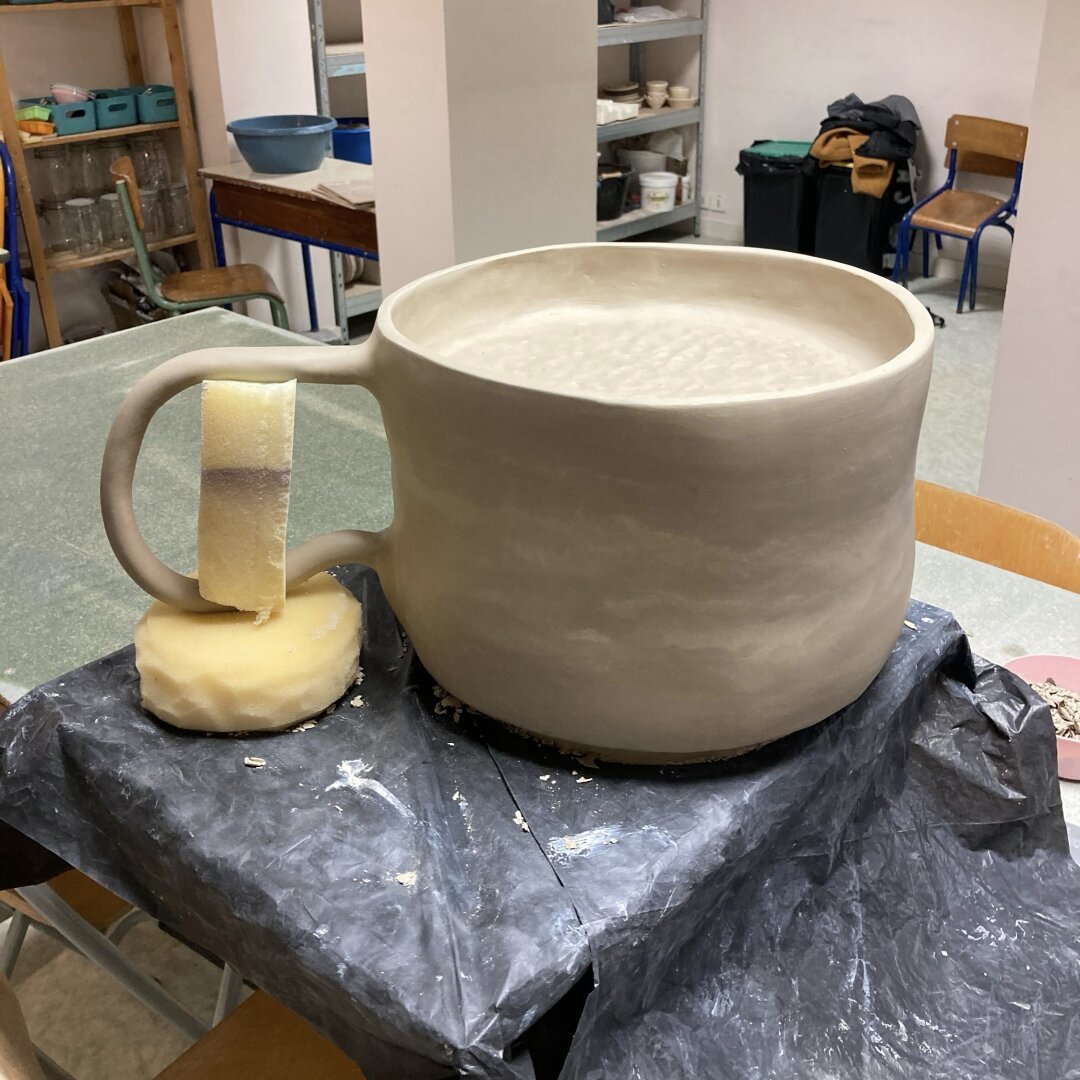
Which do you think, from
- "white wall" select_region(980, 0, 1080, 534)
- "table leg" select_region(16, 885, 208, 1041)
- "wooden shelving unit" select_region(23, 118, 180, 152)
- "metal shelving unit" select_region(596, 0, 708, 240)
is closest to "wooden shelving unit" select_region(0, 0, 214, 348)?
"wooden shelving unit" select_region(23, 118, 180, 152)

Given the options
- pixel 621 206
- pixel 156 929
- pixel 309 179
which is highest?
pixel 309 179

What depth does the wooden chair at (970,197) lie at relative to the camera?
4152mm

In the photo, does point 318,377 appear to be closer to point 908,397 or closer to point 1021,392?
point 908,397

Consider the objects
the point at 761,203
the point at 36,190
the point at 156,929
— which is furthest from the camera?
the point at 761,203

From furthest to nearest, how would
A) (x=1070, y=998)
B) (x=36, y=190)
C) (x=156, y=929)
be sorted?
1. (x=36, y=190)
2. (x=156, y=929)
3. (x=1070, y=998)

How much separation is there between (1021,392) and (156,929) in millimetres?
1827

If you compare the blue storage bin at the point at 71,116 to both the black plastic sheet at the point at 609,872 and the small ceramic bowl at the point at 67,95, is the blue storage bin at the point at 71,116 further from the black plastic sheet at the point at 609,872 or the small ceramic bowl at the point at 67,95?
the black plastic sheet at the point at 609,872

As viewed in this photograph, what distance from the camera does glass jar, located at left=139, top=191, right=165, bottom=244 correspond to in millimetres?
3910

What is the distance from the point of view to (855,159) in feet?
14.7

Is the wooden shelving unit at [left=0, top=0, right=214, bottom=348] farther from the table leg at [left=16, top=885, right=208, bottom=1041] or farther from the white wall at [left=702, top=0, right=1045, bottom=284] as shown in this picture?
the table leg at [left=16, top=885, right=208, bottom=1041]

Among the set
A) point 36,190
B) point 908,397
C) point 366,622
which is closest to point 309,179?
point 36,190

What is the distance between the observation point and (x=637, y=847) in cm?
61

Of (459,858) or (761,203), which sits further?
(761,203)

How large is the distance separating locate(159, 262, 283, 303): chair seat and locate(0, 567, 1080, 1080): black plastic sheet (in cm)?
287
